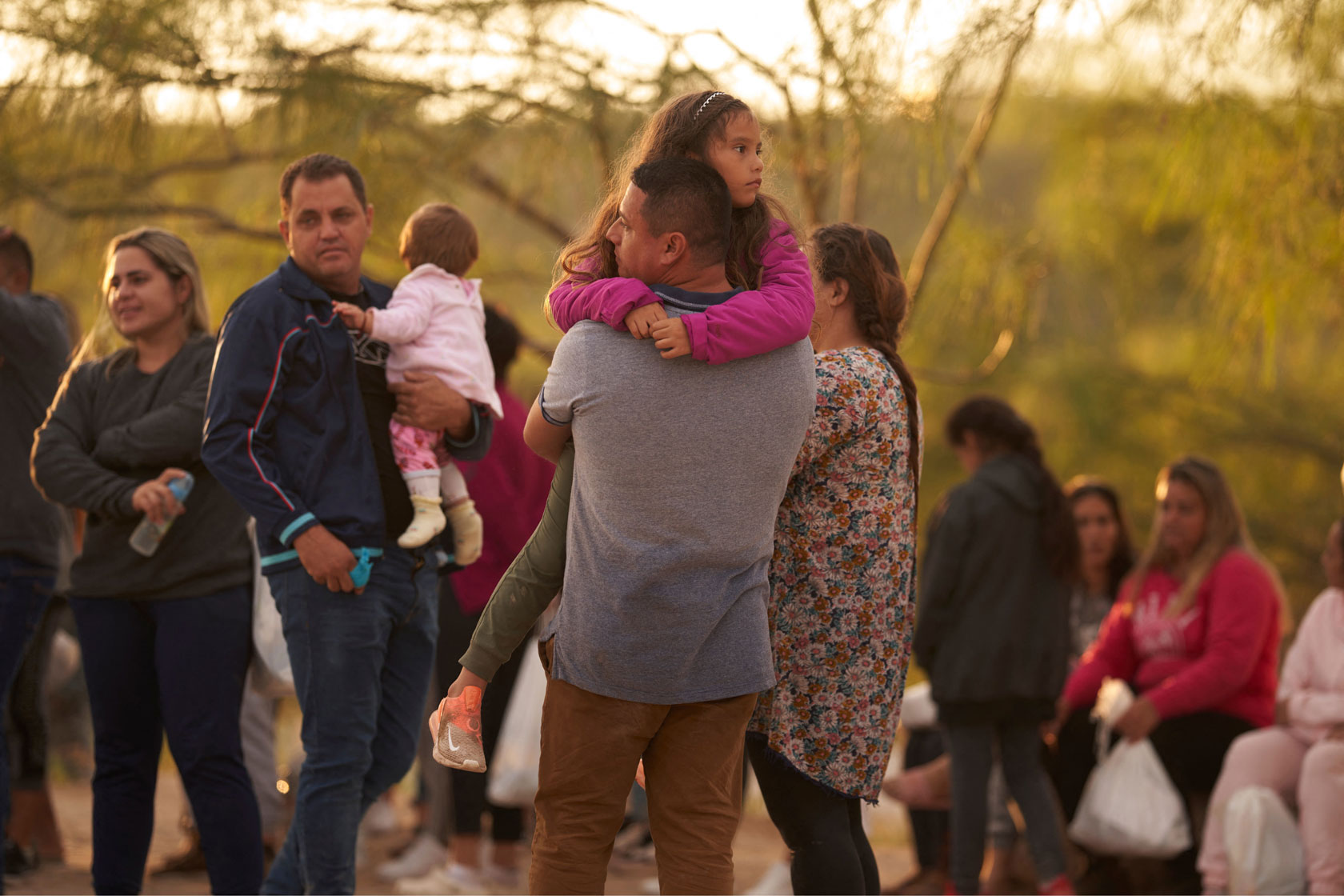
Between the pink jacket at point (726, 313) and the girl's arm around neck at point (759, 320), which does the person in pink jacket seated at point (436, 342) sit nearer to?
the pink jacket at point (726, 313)

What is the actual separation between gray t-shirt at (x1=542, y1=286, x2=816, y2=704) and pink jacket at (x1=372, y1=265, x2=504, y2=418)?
85 cm

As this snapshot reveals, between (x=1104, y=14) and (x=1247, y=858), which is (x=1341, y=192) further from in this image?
(x=1247, y=858)

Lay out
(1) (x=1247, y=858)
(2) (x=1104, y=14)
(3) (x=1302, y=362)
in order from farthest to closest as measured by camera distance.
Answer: (3) (x=1302, y=362)
(2) (x=1104, y=14)
(1) (x=1247, y=858)

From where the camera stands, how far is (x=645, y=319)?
6.69 ft

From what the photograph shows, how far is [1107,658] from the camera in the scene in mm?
4707

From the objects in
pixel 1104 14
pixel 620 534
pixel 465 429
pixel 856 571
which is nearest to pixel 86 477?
pixel 465 429

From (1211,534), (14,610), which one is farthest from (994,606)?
(14,610)

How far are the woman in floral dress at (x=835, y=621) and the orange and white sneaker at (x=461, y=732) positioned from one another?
1.85ft

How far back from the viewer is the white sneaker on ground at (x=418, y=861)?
4477 mm

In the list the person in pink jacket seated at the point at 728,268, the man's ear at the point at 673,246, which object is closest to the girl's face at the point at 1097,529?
the person in pink jacket seated at the point at 728,268

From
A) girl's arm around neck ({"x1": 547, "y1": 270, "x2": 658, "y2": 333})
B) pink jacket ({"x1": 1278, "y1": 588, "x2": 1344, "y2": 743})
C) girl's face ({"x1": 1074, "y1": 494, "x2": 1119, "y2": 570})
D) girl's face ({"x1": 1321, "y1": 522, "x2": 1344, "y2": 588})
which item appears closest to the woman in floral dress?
girl's arm around neck ({"x1": 547, "y1": 270, "x2": 658, "y2": 333})

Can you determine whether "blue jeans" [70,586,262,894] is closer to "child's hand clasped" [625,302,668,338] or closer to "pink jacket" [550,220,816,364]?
"pink jacket" [550,220,816,364]

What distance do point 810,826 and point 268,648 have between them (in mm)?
1311

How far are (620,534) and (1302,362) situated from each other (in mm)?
7938
